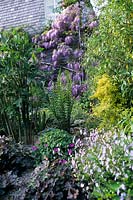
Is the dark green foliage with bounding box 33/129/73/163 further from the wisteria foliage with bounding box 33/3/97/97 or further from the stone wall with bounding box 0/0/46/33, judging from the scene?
the stone wall with bounding box 0/0/46/33

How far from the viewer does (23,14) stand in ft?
39.2

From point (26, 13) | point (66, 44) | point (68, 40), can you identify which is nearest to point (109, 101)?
point (68, 40)

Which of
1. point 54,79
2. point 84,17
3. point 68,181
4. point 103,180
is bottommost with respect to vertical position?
point 54,79

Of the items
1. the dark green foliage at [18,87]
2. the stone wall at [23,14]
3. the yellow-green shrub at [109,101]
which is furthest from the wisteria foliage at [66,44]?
the yellow-green shrub at [109,101]

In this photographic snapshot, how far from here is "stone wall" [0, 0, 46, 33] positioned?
37.9 ft

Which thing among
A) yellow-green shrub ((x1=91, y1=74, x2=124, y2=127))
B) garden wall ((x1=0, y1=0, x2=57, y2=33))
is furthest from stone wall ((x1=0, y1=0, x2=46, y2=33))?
yellow-green shrub ((x1=91, y1=74, x2=124, y2=127))

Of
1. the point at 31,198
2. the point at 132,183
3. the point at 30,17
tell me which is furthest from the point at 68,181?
the point at 30,17

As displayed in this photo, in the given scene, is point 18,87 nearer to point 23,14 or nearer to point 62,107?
point 62,107

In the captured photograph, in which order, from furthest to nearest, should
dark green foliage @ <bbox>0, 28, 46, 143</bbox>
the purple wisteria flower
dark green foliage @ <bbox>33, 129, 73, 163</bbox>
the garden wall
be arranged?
the garden wall
the purple wisteria flower
dark green foliage @ <bbox>0, 28, 46, 143</bbox>
dark green foliage @ <bbox>33, 129, 73, 163</bbox>

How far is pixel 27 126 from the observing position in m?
5.90

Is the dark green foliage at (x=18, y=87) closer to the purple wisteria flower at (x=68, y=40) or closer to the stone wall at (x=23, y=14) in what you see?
the purple wisteria flower at (x=68, y=40)

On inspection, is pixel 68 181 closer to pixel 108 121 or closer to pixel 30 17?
pixel 108 121

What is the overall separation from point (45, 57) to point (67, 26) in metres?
1.06

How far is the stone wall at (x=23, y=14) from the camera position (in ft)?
37.9
